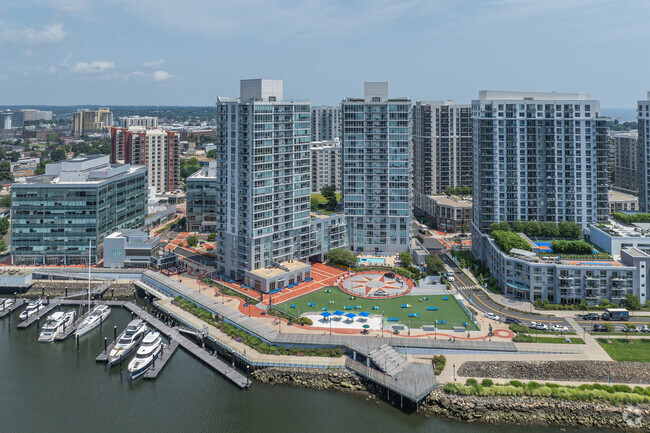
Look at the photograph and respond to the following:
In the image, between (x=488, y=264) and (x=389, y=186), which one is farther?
(x=389, y=186)

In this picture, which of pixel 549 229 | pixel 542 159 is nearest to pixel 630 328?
pixel 549 229

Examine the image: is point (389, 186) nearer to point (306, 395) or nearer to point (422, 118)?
point (422, 118)

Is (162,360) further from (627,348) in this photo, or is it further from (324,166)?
(324,166)

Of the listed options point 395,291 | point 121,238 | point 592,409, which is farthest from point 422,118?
point 592,409

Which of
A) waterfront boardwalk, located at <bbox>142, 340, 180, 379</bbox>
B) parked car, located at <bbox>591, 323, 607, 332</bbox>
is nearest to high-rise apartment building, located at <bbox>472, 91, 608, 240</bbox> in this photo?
parked car, located at <bbox>591, 323, 607, 332</bbox>

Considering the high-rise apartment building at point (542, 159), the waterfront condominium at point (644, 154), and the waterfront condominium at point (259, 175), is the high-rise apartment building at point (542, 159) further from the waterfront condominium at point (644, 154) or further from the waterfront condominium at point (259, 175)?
the waterfront condominium at point (259, 175)
